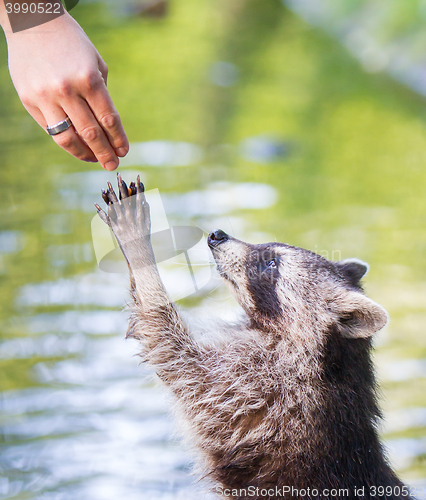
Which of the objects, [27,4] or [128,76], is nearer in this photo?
[27,4]

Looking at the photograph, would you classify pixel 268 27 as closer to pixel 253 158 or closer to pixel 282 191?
pixel 253 158

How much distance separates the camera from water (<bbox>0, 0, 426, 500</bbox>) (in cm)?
279

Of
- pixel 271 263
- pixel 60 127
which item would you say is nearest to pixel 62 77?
pixel 60 127

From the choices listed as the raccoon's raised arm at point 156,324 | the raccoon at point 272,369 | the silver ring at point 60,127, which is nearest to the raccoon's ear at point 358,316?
the raccoon at point 272,369

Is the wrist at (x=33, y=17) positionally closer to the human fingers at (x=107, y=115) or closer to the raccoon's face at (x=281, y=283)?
the human fingers at (x=107, y=115)

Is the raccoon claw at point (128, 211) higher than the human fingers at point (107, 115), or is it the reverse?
the human fingers at point (107, 115)

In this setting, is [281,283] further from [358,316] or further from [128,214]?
[128,214]

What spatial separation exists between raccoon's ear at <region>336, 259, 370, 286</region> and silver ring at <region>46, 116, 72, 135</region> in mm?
1195

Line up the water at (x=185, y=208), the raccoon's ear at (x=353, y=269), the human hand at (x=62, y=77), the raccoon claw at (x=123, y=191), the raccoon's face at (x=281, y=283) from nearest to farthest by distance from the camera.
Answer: the human hand at (x=62, y=77) → the raccoon claw at (x=123, y=191) → the raccoon's face at (x=281, y=283) → the raccoon's ear at (x=353, y=269) → the water at (x=185, y=208)

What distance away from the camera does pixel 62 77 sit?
1205 millimetres

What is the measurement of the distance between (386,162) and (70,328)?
307cm

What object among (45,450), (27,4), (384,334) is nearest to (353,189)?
(384,334)

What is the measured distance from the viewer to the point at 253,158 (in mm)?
4383

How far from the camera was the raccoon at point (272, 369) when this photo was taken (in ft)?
5.62
